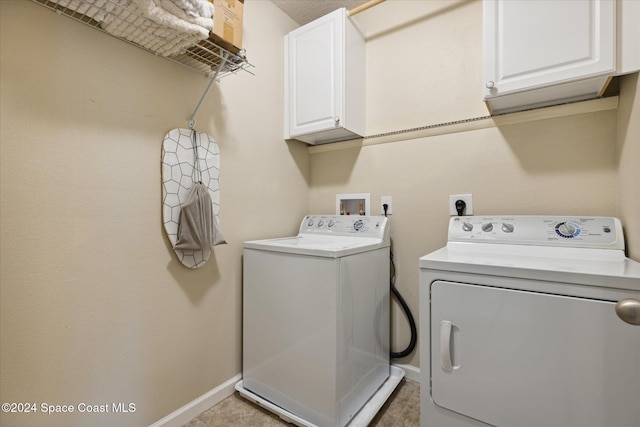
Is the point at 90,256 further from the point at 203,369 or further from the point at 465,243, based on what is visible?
the point at 465,243

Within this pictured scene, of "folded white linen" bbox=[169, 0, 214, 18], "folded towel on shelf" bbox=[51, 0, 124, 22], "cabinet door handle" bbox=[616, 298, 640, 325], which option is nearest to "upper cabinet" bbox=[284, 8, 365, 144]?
"folded white linen" bbox=[169, 0, 214, 18]

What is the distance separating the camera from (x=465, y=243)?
4.86 ft

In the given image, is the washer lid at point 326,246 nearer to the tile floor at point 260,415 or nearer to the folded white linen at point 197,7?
the tile floor at point 260,415

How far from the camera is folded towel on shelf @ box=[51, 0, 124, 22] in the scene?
997 mm

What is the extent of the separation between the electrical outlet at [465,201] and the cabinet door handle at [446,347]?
0.84 metres

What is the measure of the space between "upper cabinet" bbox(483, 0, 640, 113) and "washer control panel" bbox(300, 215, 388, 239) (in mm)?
878

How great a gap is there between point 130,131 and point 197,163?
0.32m

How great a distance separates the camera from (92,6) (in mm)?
1017

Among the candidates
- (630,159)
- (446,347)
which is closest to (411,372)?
(446,347)

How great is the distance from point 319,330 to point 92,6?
1566mm

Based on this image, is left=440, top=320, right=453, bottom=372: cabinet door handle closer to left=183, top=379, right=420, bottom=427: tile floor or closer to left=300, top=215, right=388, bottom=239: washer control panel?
left=183, top=379, right=420, bottom=427: tile floor

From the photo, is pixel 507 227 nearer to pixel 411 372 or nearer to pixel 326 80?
pixel 411 372

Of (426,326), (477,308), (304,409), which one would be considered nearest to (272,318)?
(304,409)

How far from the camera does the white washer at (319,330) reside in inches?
52.2
